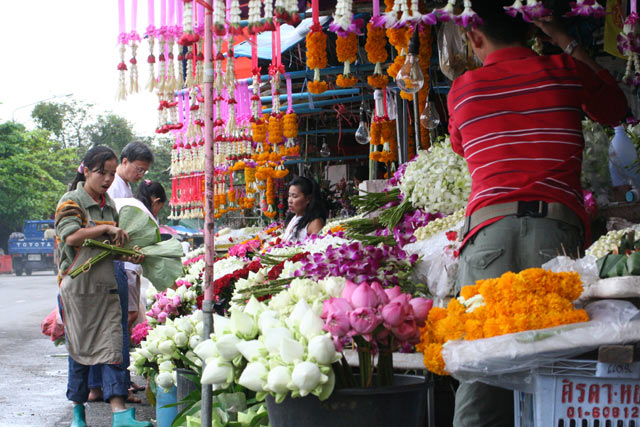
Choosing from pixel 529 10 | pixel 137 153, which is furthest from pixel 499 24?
pixel 137 153

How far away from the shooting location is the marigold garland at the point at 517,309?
1.73 m

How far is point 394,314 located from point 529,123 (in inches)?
34.6

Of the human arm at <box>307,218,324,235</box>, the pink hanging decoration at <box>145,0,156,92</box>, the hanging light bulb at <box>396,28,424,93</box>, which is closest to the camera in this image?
the pink hanging decoration at <box>145,0,156,92</box>

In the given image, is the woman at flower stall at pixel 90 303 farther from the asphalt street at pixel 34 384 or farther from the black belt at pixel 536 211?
the black belt at pixel 536 211

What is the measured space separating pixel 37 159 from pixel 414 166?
3869 centimetres

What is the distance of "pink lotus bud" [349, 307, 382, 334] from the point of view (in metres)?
2.05

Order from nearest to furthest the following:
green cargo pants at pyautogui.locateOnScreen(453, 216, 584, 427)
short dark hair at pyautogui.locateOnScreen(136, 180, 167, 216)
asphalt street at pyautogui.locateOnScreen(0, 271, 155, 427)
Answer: green cargo pants at pyautogui.locateOnScreen(453, 216, 584, 427) < asphalt street at pyautogui.locateOnScreen(0, 271, 155, 427) < short dark hair at pyautogui.locateOnScreen(136, 180, 167, 216)

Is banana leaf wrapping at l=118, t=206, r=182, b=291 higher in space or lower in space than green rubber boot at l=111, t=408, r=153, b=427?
higher

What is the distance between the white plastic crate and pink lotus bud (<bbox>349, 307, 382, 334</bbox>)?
512 millimetres

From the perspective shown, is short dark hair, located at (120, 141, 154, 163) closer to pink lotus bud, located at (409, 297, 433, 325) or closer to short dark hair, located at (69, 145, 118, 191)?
short dark hair, located at (69, 145, 118, 191)

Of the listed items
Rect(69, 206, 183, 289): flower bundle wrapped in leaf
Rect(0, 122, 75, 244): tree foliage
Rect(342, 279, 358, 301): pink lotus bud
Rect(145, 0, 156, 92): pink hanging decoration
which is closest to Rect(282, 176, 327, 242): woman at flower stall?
Rect(69, 206, 183, 289): flower bundle wrapped in leaf

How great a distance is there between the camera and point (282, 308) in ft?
7.97

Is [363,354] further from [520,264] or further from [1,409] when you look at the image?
[1,409]

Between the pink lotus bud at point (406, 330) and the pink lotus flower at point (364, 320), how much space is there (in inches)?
2.4
